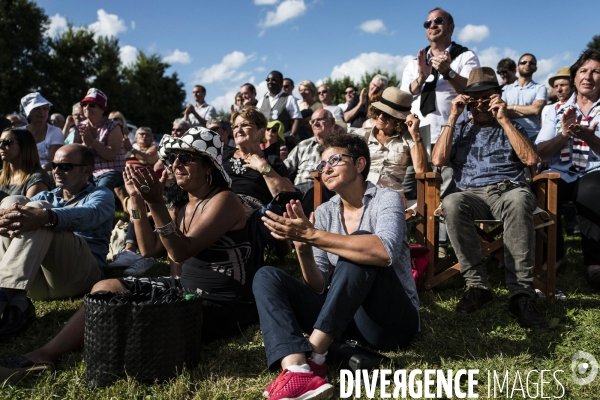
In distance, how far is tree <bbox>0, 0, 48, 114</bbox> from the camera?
23.9 meters

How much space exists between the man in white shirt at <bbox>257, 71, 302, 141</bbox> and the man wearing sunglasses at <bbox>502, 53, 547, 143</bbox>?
3329 mm

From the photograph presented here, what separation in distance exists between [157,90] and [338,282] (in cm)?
3583

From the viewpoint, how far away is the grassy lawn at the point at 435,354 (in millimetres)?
2660

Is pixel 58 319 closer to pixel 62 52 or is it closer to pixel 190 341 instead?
pixel 190 341

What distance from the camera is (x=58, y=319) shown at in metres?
3.92

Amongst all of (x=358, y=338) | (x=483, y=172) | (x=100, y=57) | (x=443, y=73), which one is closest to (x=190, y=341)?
(x=358, y=338)

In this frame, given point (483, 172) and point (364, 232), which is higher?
point (483, 172)

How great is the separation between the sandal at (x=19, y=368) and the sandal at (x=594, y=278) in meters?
4.16

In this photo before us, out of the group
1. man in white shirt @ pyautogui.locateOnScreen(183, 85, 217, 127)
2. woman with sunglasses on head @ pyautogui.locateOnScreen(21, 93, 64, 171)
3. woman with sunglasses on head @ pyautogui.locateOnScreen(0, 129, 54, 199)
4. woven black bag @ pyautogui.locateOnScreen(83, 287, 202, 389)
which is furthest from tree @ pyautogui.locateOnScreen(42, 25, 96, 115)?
woven black bag @ pyautogui.locateOnScreen(83, 287, 202, 389)

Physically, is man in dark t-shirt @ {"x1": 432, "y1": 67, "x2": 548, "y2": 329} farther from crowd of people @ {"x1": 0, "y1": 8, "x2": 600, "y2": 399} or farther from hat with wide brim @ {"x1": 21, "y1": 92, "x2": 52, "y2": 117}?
hat with wide brim @ {"x1": 21, "y1": 92, "x2": 52, "y2": 117}

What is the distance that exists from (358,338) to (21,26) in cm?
2810

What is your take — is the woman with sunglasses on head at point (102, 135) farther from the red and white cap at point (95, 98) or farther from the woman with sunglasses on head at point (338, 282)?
the woman with sunglasses on head at point (338, 282)

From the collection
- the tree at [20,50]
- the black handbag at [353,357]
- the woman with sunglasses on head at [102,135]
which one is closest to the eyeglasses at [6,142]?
the woman with sunglasses on head at [102,135]

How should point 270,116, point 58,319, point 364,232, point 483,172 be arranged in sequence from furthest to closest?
point 270,116
point 483,172
point 58,319
point 364,232
